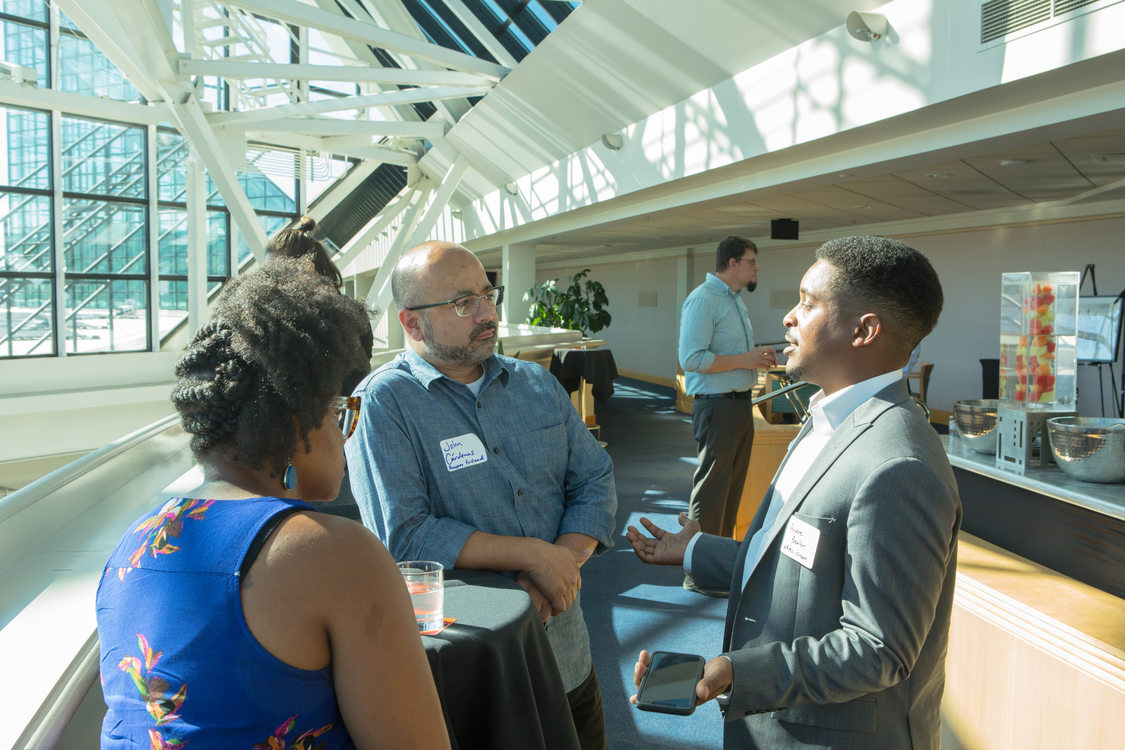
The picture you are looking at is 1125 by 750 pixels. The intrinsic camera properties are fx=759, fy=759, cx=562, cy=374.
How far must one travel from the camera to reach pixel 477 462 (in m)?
1.63

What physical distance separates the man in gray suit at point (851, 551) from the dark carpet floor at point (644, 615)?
1.52 meters

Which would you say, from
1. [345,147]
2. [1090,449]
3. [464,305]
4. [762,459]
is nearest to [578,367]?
[762,459]

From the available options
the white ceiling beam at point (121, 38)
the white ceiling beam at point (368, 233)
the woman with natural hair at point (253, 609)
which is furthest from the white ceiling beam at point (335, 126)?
the woman with natural hair at point (253, 609)

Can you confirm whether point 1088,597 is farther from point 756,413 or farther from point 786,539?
point 756,413

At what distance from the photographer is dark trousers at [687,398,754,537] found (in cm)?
412

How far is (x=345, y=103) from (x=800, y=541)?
9.70m

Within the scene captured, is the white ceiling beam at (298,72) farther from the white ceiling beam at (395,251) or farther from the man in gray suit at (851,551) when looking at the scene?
the man in gray suit at (851,551)

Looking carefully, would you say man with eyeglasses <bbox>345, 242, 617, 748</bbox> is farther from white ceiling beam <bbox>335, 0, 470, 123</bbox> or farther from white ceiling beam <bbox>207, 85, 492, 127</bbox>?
white ceiling beam <bbox>335, 0, 470, 123</bbox>

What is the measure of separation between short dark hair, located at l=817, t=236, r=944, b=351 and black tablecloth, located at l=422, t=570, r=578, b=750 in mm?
778

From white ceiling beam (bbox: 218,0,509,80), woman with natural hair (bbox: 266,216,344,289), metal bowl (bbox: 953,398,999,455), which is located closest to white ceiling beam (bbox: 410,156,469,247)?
white ceiling beam (bbox: 218,0,509,80)

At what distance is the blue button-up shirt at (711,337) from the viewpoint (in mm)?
4070

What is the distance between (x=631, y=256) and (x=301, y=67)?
415 inches

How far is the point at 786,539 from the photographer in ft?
4.14

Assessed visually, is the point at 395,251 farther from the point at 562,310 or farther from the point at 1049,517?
the point at 1049,517
